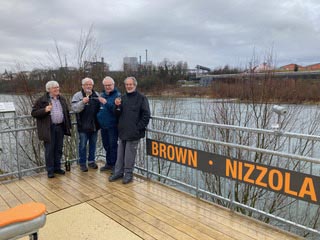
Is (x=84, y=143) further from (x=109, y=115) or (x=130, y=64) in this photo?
(x=130, y=64)

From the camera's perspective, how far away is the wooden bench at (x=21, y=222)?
193 centimetres

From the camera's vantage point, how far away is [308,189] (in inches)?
95.3

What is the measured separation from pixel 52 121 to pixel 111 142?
924 mm

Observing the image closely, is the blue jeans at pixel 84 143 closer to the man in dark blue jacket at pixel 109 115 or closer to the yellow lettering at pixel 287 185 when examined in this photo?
the man in dark blue jacket at pixel 109 115

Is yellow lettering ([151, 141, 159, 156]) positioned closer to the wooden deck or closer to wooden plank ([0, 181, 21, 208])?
the wooden deck

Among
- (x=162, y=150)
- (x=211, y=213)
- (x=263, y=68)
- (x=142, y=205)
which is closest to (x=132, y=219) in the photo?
(x=142, y=205)

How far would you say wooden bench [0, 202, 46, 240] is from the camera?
193 cm

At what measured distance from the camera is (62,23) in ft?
28.9

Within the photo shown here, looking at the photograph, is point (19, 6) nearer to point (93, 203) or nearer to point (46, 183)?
point (46, 183)

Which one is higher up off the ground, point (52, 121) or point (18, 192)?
point (52, 121)

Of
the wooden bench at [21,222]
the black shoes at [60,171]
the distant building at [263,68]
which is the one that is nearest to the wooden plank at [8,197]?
the black shoes at [60,171]

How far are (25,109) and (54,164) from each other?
145 inches

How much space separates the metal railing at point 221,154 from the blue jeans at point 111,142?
1.45 ft

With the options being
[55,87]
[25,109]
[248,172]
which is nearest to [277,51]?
[248,172]
